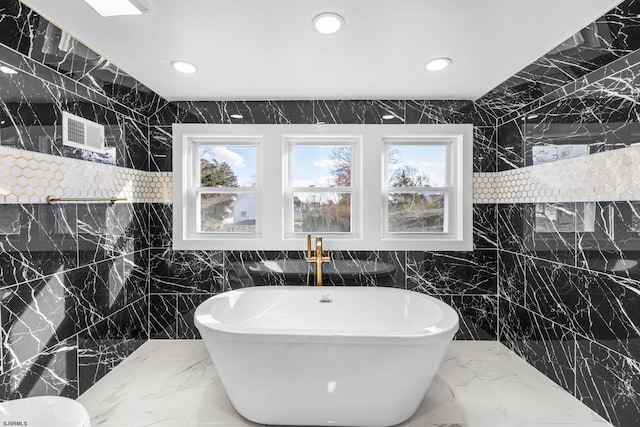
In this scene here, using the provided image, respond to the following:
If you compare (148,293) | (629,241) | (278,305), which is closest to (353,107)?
(278,305)

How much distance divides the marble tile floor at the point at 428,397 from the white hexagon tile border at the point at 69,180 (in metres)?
1.35

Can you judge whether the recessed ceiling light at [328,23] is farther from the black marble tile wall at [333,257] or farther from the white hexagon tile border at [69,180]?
the white hexagon tile border at [69,180]

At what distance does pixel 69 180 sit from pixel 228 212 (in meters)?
1.27

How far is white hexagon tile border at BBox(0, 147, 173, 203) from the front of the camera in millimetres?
1661

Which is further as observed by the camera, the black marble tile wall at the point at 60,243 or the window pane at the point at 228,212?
the window pane at the point at 228,212

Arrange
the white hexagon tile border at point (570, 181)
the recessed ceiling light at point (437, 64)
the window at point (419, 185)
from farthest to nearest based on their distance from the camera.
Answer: the window at point (419, 185)
the recessed ceiling light at point (437, 64)
the white hexagon tile border at point (570, 181)

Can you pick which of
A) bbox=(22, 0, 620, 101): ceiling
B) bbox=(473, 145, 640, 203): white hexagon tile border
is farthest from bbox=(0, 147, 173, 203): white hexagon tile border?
bbox=(473, 145, 640, 203): white hexagon tile border

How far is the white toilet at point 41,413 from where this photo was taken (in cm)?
124

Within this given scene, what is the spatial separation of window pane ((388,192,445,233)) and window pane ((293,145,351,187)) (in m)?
0.51

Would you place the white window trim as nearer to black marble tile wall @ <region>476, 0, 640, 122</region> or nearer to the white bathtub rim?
black marble tile wall @ <region>476, 0, 640, 122</region>

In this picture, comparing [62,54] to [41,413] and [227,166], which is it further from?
[41,413]

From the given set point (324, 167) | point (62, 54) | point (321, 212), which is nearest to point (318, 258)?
point (321, 212)

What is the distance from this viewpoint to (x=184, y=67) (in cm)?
228

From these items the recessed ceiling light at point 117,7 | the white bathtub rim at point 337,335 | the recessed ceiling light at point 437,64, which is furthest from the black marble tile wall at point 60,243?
the recessed ceiling light at point 437,64
